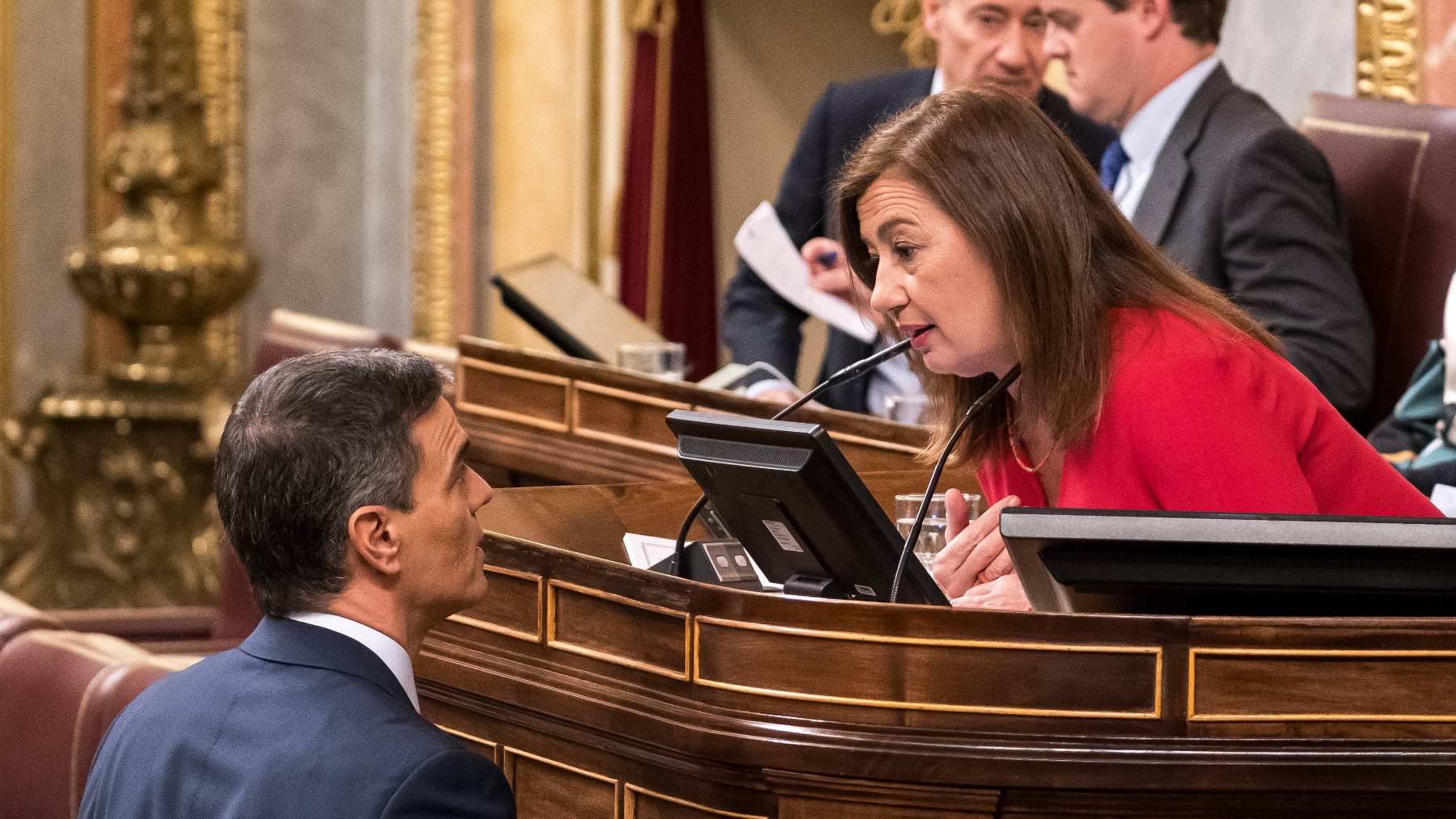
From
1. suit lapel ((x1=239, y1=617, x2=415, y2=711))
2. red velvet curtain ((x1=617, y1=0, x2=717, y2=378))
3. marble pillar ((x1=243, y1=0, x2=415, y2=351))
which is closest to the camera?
suit lapel ((x1=239, y1=617, x2=415, y2=711))

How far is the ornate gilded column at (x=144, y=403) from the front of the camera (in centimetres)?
752

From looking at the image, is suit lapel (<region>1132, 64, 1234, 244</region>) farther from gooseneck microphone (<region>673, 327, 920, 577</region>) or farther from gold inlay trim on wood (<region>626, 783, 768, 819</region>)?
gold inlay trim on wood (<region>626, 783, 768, 819</region>)

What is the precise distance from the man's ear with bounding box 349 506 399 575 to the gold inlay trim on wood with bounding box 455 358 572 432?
1875 mm

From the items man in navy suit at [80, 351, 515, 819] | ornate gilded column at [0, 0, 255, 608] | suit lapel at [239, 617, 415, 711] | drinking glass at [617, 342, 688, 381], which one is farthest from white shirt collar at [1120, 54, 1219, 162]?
ornate gilded column at [0, 0, 255, 608]

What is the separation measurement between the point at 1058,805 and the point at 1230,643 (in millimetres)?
205

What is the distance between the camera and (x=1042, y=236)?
2014mm

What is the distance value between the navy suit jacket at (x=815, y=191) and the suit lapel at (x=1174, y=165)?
511 mm

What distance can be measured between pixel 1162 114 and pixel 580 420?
1.20 m

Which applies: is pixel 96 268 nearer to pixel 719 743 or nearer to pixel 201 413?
pixel 201 413

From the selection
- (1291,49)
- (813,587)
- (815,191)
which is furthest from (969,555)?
(1291,49)

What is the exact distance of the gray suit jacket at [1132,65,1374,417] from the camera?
10.1 ft

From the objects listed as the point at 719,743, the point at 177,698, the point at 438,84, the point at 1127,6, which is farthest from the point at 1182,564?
the point at 438,84

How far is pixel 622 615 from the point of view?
1.87m

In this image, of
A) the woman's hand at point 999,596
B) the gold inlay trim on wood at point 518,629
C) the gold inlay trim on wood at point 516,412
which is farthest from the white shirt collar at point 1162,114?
the gold inlay trim on wood at point 518,629
